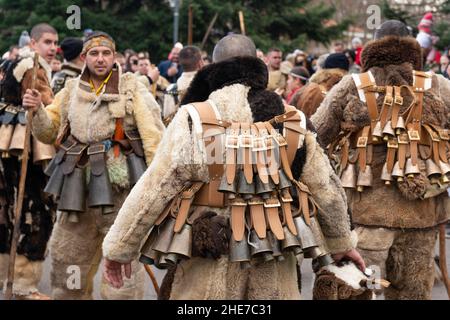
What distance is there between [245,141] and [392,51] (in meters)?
2.00

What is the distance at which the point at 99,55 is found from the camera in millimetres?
6629

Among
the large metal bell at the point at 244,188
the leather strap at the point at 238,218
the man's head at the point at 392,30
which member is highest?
the man's head at the point at 392,30

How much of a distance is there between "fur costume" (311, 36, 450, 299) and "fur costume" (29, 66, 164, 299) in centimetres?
120

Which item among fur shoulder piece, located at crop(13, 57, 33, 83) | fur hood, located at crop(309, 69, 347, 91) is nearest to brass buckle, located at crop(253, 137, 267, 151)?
fur shoulder piece, located at crop(13, 57, 33, 83)

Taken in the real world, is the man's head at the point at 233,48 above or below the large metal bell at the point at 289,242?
above

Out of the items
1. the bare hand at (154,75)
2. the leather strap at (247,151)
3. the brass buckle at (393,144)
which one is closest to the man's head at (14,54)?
the bare hand at (154,75)

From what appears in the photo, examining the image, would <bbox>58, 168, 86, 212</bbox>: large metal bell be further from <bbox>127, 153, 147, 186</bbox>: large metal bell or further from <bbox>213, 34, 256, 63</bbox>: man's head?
<bbox>213, 34, 256, 63</bbox>: man's head

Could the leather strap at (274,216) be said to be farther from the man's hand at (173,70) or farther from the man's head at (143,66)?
the man's hand at (173,70)

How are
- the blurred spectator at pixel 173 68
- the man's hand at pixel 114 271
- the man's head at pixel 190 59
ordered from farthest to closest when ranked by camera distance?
the blurred spectator at pixel 173 68
the man's head at pixel 190 59
the man's hand at pixel 114 271

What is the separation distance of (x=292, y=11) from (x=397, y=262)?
62.9ft

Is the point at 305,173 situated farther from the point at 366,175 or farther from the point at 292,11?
the point at 292,11

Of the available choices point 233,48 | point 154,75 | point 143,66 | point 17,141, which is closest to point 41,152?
point 17,141

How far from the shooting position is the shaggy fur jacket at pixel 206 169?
4473mm
